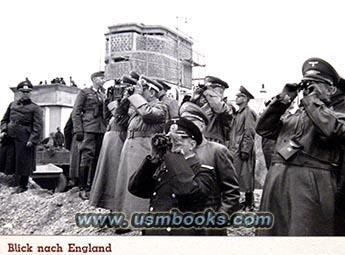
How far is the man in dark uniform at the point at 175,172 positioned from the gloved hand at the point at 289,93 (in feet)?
1.23

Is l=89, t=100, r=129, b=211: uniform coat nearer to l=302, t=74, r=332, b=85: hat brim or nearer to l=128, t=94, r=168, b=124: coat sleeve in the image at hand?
l=128, t=94, r=168, b=124: coat sleeve

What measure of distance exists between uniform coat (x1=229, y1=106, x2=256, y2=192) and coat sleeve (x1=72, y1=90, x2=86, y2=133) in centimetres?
93

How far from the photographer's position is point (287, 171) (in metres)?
2.10

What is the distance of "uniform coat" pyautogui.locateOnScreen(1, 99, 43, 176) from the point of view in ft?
9.85

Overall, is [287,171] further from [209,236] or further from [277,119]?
[209,236]

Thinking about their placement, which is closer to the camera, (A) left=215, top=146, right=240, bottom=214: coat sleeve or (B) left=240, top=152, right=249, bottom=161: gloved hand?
(A) left=215, top=146, right=240, bottom=214: coat sleeve

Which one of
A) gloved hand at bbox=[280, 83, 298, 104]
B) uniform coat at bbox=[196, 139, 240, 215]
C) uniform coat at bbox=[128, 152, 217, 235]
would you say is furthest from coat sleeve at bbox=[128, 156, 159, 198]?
gloved hand at bbox=[280, 83, 298, 104]

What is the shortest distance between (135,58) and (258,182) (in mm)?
919

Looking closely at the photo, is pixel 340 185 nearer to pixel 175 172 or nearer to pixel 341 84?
pixel 341 84

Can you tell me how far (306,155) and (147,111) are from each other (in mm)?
871

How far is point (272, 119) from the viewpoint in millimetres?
2135

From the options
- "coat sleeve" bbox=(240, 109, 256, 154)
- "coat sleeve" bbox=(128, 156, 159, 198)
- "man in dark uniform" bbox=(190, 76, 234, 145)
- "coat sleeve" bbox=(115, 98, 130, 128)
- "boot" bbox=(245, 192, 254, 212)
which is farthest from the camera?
"coat sleeve" bbox=(240, 109, 256, 154)

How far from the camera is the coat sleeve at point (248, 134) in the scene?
3037mm

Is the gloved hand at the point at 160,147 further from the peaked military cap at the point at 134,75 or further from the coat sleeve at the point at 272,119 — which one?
the peaked military cap at the point at 134,75
